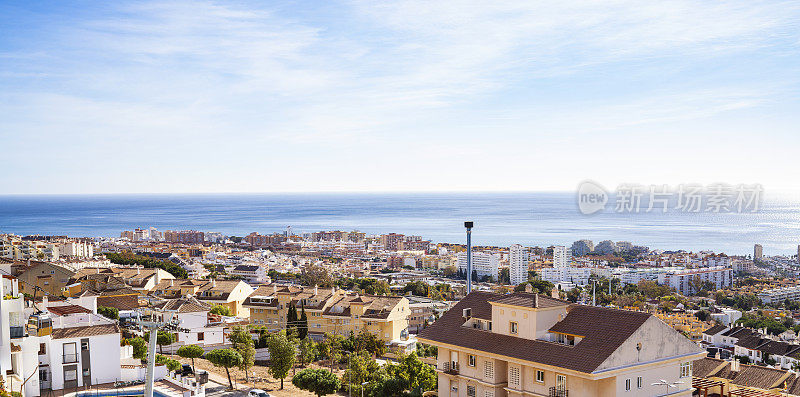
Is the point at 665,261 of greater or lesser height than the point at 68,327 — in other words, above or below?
below

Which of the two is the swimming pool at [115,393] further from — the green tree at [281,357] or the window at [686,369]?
the window at [686,369]

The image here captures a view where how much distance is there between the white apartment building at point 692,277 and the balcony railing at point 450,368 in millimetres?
47109

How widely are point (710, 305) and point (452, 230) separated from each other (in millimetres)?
68599

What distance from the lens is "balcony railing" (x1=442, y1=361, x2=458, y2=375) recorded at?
10592mm

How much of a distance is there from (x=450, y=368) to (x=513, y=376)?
136 centimetres

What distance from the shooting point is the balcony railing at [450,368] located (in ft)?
34.8

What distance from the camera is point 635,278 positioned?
186 ft

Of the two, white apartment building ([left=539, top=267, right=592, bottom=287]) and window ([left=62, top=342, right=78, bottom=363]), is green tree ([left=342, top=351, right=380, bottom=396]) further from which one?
white apartment building ([left=539, top=267, right=592, bottom=287])

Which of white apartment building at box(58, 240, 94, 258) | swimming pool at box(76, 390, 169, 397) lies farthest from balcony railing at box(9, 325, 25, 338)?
white apartment building at box(58, 240, 94, 258)

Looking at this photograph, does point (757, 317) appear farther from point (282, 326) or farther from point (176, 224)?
point (176, 224)

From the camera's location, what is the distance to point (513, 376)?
31.7 ft

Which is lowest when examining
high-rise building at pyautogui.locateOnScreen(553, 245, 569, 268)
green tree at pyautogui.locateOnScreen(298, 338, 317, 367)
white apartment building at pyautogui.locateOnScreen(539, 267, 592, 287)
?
white apartment building at pyautogui.locateOnScreen(539, 267, 592, 287)

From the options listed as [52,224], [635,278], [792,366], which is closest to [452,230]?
[635,278]

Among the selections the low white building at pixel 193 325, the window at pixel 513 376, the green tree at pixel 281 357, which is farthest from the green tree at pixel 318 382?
the low white building at pixel 193 325
